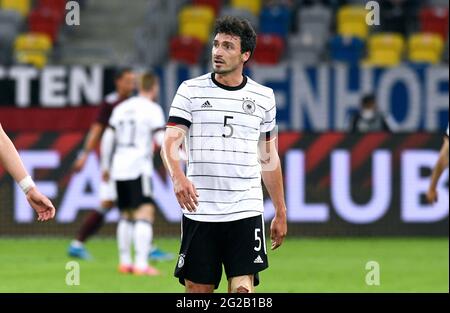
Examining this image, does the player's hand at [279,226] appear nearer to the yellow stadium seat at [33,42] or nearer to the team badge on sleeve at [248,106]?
the team badge on sleeve at [248,106]

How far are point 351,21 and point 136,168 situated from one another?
11757mm

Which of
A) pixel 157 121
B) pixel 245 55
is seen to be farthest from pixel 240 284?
pixel 157 121

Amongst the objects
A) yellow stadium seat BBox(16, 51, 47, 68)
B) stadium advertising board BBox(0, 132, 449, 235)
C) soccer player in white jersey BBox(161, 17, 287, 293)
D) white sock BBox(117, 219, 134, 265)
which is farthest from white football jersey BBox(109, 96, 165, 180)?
yellow stadium seat BBox(16, 51, 47, 68)

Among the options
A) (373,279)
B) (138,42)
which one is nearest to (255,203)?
(373,279)

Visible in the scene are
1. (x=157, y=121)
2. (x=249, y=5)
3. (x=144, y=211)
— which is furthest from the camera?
(x=249, y=5)

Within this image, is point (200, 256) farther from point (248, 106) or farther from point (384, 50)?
point (384, 50)

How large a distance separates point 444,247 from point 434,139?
1.65 metres

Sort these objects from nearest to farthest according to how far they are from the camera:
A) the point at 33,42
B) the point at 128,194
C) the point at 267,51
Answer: the point at 128,194
the point at 267,51
the point at 33,42

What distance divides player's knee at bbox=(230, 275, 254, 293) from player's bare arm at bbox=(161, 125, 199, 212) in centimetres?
61

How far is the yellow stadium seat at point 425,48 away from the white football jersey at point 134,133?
1062 centimetres

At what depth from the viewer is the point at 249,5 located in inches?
1043
